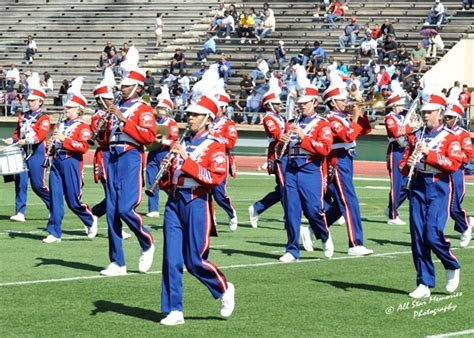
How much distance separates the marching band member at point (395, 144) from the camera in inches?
698

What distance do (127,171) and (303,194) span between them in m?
2.26

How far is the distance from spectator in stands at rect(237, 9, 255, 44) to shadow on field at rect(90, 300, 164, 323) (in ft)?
106

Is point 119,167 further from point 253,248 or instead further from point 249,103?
point 249,103

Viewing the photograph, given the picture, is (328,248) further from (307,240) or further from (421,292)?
(421,292)

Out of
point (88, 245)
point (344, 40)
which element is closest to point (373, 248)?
point (88, 245)

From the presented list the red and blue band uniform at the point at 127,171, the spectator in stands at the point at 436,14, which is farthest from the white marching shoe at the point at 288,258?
the spectator in stands at the point at 436,14

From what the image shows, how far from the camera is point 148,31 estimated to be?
45969 mm

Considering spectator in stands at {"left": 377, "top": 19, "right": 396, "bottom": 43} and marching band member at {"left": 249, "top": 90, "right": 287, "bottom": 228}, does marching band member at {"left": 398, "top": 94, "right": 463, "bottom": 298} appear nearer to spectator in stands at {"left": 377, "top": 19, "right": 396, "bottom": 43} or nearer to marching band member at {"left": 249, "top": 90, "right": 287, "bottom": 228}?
marching band member at {"left": 249, "top": 90, "right": 287, "bottom": 228}

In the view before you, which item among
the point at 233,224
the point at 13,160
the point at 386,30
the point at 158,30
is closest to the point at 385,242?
the point at 233,224

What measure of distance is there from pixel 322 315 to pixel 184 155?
1968 millimetres

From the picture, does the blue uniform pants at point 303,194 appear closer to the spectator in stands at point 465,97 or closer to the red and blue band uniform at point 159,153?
the red and blue band uniform at point 159,153

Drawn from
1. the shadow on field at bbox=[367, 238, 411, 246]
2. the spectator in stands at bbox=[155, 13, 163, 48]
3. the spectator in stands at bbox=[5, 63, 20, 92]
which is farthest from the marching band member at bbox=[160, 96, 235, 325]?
the spectator in stands at bbox=[155, 13, 163, 48]

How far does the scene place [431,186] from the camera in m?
10.9

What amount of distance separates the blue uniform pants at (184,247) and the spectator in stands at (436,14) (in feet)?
99.3
